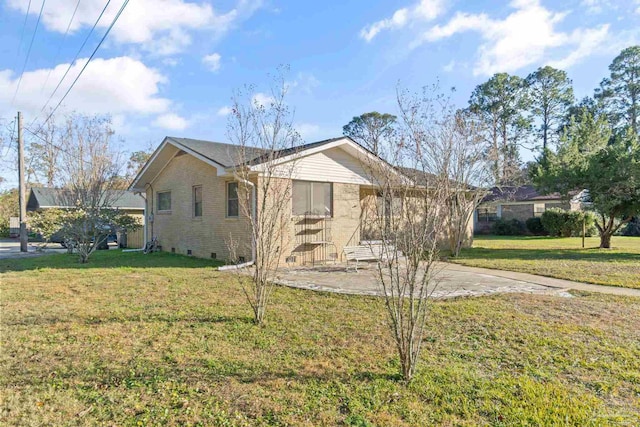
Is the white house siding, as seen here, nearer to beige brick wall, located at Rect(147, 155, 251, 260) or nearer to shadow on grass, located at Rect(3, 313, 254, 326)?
beige brick wall, located at Rect(147, 155, 251, 260)

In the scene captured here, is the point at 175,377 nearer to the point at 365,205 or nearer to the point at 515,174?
the point at 365,205

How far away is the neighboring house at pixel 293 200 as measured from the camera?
12234 mm

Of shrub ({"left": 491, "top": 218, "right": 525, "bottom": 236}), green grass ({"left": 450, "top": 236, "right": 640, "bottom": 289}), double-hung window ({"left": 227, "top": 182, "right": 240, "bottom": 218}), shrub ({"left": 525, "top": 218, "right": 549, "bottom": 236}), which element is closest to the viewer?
green grass ({"left": 450, "top": 236, "right": 640, "bottom": 289})

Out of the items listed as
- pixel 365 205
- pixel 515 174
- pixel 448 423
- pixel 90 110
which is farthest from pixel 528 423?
pixel 90 110

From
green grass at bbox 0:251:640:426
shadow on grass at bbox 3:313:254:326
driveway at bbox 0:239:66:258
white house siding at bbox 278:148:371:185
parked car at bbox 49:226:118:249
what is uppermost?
white house siding at bbox 278:148:371:185

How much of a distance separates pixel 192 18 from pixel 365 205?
28.3ft

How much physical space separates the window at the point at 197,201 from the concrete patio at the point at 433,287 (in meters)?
4.95

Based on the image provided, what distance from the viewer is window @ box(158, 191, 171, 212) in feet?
54.4

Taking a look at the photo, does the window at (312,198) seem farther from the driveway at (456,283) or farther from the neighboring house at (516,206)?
the neighboring house at (516,206)

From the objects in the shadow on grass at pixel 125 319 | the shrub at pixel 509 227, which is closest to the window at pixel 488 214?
the shrub at pixel 509 227

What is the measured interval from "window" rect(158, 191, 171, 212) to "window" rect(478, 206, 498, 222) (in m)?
24.5

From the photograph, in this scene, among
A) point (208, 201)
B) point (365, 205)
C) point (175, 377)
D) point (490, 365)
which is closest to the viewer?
point (175, 377)

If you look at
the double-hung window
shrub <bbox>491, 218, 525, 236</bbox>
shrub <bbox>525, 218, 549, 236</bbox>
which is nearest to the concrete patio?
the double-hung window

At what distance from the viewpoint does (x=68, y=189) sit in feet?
48.1
